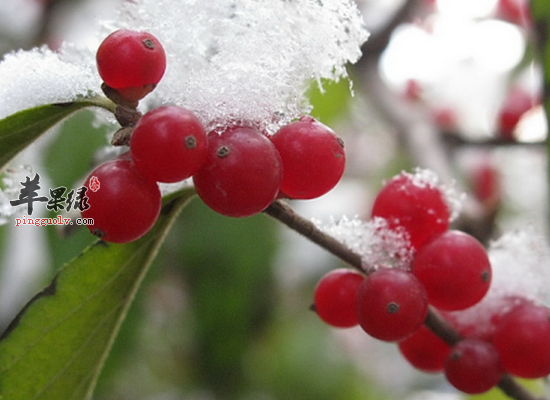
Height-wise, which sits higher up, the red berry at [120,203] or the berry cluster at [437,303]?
the red berry at [120,203]

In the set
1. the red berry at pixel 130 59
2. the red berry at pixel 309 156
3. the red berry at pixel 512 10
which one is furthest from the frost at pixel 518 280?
the red berry at pixel 512 10

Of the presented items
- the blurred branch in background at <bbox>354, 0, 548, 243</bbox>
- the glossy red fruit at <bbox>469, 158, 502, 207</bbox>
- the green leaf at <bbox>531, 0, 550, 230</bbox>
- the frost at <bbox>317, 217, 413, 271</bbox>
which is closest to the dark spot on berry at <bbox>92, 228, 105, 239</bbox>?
the frost at <bbox>317, 217, 413, 271</bbox>

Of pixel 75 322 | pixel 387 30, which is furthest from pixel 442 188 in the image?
pixel 387 30

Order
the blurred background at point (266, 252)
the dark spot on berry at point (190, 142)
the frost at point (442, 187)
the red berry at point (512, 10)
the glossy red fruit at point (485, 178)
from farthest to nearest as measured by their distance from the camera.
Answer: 1. the red berry at point (512, 10)
2. the glossy red fruit at point (485, 178)
3. the blurred background at point (266, 252)
4. the frost at point (442, 187)
5. the dark spot on berry at point (190, 142)

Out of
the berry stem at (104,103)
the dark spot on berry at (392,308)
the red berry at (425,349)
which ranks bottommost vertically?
the red berry at (425,349)

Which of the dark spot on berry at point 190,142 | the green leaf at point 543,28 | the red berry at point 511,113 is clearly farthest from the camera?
the red berry at point 511,113

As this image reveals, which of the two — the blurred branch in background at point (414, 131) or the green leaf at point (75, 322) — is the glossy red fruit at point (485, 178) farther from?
the green leaf at point (75, 322)

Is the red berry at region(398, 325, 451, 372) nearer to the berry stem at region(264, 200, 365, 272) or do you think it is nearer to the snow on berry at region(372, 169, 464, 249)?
the snow on berry at region(372, 169, 464, 249)

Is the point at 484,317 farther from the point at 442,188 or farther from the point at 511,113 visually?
the point at 511,113

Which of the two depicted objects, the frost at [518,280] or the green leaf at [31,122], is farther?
the frost at [518,280]
